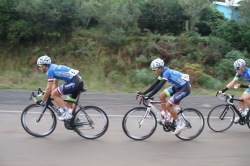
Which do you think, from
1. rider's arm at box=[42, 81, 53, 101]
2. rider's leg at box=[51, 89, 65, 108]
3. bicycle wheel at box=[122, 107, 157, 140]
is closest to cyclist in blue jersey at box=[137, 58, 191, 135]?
bicycle wheel at box=[122, 107, 157, 140]

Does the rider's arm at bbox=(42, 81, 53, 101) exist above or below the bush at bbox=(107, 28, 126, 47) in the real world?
below

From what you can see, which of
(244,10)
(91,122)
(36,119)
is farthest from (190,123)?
(244,10)

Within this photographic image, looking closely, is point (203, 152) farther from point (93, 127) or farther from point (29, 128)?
point (29, 128)

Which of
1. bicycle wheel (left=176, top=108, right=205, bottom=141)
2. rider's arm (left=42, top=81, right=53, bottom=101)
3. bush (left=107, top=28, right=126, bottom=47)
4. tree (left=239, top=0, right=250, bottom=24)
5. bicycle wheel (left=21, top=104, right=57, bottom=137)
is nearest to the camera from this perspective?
rider's arm (left=42, top=81, right=53, bottom=101)

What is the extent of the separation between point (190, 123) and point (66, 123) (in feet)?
9.99

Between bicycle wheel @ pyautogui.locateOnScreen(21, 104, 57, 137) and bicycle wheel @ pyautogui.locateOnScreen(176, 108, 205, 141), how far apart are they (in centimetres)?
312

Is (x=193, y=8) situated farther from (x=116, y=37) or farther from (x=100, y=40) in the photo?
(x=100, y=40)

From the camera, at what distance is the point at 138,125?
284 inches

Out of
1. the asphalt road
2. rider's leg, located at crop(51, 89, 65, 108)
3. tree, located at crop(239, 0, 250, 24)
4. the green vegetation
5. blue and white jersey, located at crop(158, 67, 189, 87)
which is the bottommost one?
the asphalt road

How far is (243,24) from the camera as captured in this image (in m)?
22.8

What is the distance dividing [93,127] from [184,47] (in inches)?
625

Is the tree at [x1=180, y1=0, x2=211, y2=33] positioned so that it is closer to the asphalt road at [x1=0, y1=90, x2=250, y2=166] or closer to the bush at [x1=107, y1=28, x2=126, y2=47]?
the bush at [x1=107, y1=28, x2=126, y2=47]

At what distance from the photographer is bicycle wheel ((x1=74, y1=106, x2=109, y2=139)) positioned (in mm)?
7184

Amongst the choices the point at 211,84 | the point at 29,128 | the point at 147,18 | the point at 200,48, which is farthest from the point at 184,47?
the point at 29,128
